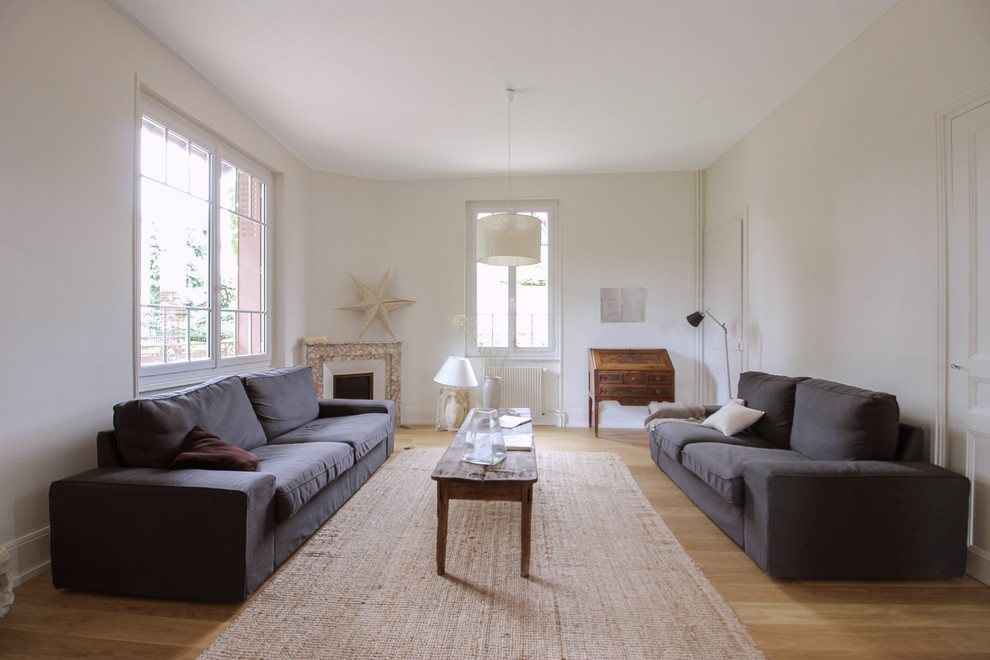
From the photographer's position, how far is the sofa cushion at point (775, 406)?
2826 millimetres

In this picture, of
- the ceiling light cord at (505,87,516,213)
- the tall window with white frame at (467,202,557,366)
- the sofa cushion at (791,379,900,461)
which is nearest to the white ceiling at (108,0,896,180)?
the ceiling light cord at (505,87,516,213)

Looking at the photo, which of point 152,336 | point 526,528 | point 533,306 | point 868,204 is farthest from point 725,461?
point 152,336

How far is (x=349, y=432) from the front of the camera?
9.92ft

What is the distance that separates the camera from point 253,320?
3.92m

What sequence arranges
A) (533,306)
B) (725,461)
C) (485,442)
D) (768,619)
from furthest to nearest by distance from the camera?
1. (533,306)
2. (725,461)
3. (485,442)
4. (768,619)

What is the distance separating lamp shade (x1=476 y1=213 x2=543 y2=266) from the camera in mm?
3020

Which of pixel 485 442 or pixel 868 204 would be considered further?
pixel 868 204

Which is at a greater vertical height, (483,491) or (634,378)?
(634,378)

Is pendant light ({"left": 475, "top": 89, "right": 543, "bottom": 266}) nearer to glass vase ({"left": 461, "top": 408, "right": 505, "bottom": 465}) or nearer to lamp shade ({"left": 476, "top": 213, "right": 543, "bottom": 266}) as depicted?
lamp shade ({"left": 476, "top": 213, "right": 543, "bottom": 266})

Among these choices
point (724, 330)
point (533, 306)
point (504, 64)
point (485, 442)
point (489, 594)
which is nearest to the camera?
point (489, 594)

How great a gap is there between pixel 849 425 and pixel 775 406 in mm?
666

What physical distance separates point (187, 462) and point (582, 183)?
4.60m

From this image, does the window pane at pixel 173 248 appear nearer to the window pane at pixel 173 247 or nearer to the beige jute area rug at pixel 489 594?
the window pane at pixel 173 247

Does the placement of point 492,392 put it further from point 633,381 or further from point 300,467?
point 300,467
